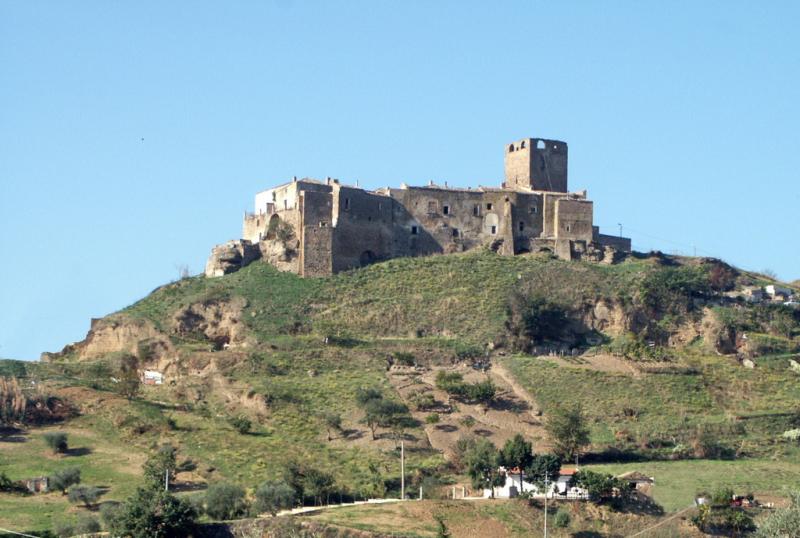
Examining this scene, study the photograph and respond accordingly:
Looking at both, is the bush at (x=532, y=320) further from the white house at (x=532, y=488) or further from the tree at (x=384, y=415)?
the white house at (x=532, y=488)

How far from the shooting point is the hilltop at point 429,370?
6762 centimetres

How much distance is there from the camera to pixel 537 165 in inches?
3659

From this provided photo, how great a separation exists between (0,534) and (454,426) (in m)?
22.0

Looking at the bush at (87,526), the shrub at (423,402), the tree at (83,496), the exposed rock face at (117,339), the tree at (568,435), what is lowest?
the bush at (87,526)

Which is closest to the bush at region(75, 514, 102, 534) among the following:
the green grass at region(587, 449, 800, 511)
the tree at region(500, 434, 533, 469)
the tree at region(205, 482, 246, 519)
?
Answer: the tree at region(205, 482, 246, 519)

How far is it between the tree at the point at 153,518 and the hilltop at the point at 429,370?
5.00 m

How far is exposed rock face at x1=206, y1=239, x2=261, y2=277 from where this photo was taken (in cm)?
8681

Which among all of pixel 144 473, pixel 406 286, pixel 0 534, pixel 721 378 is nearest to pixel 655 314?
pixel 721 378

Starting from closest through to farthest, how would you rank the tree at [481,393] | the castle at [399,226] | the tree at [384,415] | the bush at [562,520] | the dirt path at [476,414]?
the bush at [562,520] → the tree at [384,415] → the dirt path at [476,414] → the tree at [481,393] → the castle at [399,226]

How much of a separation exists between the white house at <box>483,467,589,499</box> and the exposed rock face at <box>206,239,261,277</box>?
27.4m

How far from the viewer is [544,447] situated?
69062 mm

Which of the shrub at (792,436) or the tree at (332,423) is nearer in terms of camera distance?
the tree at (332,423)

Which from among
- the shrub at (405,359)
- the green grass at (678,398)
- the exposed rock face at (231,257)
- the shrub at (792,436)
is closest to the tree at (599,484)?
the green grass at (678,398)

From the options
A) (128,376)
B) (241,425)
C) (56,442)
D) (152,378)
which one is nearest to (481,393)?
(241,425)
